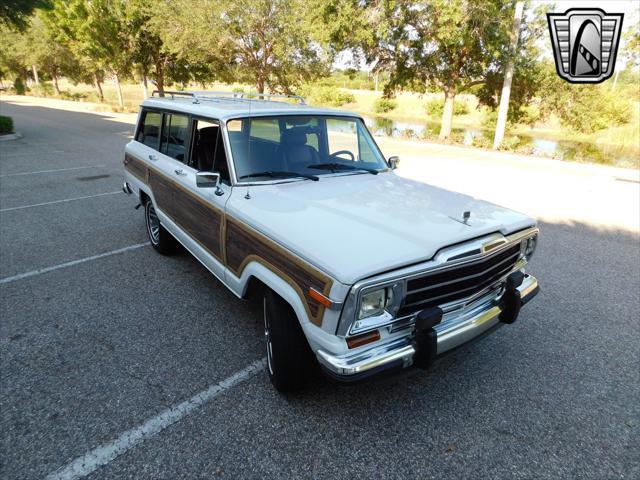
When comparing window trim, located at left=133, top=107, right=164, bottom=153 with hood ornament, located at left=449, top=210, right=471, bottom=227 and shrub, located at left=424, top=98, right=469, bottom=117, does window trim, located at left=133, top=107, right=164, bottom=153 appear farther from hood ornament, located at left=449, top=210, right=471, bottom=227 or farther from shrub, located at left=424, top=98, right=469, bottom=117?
shrub, located at left=424, top=98, right=469, bottom=117

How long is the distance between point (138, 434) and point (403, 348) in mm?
1784

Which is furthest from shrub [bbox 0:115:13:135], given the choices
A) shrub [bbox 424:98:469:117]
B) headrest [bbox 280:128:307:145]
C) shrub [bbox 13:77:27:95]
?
shrub [bbox 13:77:27:95]

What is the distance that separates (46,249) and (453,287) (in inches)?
213

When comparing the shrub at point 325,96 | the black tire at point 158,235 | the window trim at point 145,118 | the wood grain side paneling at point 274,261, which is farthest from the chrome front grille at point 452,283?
the shrub at point 325,96

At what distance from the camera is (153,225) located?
17.1 feet

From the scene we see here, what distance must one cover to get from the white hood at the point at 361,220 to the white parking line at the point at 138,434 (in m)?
1.25

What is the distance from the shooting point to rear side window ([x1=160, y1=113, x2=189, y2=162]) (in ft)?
13.3

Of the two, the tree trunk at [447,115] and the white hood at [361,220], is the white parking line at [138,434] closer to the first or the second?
the white hood at [361,220]

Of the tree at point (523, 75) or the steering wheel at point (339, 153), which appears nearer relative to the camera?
the steering wheel at point (339, 153)

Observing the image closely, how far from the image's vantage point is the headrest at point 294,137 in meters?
3.55

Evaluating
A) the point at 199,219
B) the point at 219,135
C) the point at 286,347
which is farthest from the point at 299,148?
the point at 286,347

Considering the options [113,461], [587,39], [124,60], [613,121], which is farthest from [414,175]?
[124,60]

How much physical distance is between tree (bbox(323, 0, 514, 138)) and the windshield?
1394 cm

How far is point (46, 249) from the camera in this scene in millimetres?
5270
